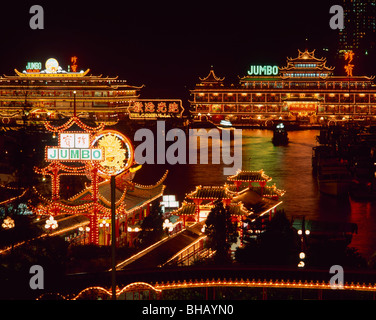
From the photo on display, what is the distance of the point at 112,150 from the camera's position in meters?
13.5

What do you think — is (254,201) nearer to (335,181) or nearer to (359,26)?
(335,181)

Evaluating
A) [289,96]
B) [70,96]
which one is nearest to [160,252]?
[289,96]

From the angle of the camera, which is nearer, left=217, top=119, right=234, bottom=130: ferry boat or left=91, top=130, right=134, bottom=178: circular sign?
left=91, top=130, right=134, bottom=178: circular sign

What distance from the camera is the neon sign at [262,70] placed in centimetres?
7241

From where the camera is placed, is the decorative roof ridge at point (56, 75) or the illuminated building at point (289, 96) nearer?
the decorative roof ridge at point (56, 75)

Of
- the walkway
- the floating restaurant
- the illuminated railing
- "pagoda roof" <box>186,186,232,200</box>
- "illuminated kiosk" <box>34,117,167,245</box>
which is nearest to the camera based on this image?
the illuminated railing

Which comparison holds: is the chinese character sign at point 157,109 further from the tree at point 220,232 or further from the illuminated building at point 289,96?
the tree at point 220,232

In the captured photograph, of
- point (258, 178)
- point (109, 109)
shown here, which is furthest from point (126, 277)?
point (109, 109)

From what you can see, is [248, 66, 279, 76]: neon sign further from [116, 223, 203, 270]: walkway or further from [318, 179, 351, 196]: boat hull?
[116, 223, 203, 270]: walkway

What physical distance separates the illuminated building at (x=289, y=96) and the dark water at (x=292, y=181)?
90.8 feet

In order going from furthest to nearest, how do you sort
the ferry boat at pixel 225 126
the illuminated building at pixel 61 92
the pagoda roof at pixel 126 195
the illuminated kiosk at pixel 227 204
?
the illuminated building at pixel 61 92, the ferry boat at pixel 225 126, the illuminated kiosk at pixel 227 204, the pagoda roof at pixel 126 195

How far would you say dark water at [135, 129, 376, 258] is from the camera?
1788 centimetres

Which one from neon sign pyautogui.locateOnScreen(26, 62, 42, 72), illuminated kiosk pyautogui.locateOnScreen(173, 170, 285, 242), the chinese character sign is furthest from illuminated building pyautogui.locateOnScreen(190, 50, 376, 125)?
illuminated kiosk pyautogui.locateOnScreen(173, 170, 285, 242)

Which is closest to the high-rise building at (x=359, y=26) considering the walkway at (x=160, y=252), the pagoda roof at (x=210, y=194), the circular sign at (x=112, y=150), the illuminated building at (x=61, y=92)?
the illuminated building at (x=61, y=92)
